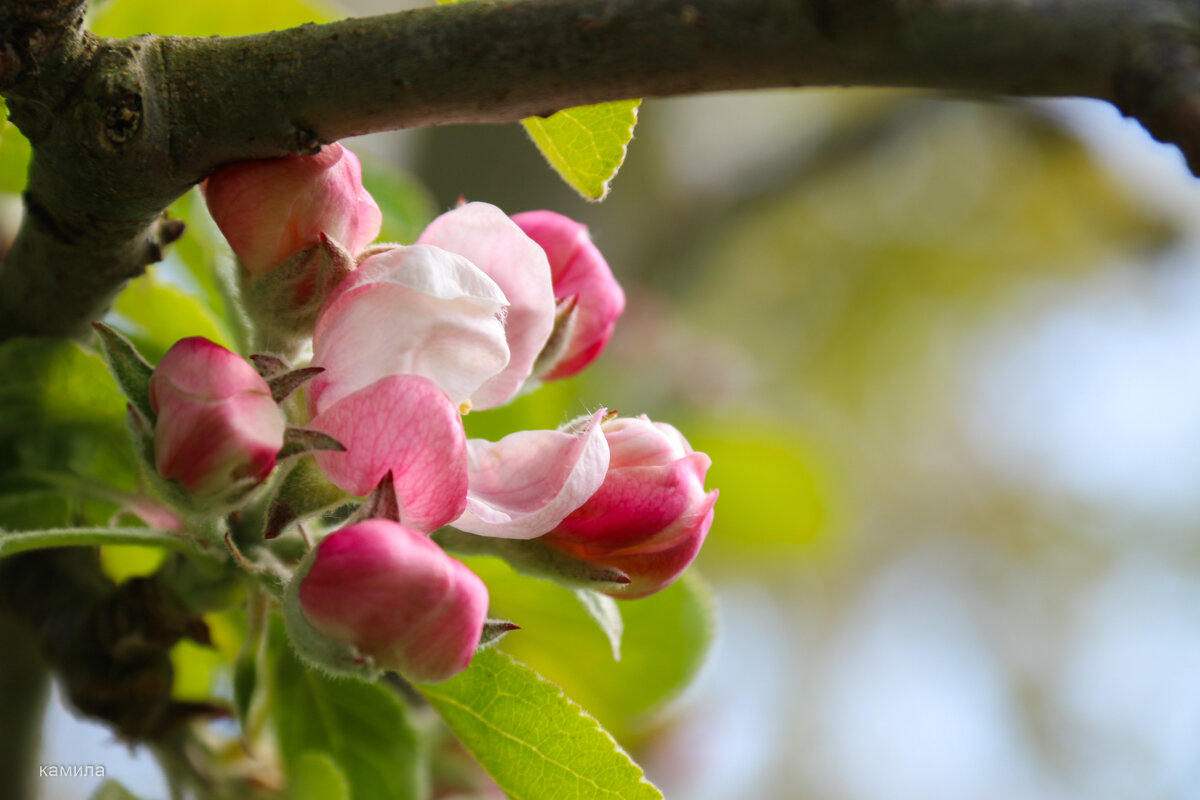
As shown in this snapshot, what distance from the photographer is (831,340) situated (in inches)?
138

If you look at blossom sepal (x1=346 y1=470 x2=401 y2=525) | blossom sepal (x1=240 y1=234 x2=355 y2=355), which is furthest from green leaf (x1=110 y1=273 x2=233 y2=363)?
blossom sepal (x1=346 y1=470 x2=401 y2=525)

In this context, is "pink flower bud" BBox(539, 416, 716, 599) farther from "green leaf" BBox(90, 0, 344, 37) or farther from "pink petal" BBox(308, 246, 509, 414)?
"green leaf" BBox(90, 0, 344, 37)

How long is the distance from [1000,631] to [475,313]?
3.74 m

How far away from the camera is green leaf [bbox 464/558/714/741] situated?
70 centimetres

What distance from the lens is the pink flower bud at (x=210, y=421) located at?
35 centimetres

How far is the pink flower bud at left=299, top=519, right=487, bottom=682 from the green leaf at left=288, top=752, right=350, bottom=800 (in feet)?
0.66

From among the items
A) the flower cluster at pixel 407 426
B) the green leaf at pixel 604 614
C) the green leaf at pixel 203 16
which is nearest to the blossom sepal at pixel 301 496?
the flower cluster at pixel 407 426

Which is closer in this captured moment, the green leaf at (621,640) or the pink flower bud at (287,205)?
the pink flower bud at (287,205)

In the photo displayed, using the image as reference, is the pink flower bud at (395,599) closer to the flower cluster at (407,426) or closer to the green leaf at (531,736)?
the flower cluster at (407,426)

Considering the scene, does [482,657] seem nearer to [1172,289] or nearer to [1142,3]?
[1142,3]

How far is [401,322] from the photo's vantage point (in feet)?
1.26

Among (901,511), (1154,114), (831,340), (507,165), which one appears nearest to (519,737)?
(1154,114)

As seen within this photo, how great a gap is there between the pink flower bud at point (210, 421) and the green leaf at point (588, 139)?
15 cm

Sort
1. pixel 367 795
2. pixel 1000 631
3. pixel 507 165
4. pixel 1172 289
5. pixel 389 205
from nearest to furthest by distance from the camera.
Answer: pixel 367 795 → pixel 389 205 → pixel 507 165 → pixel 1172 289 → pixel 1000 631
